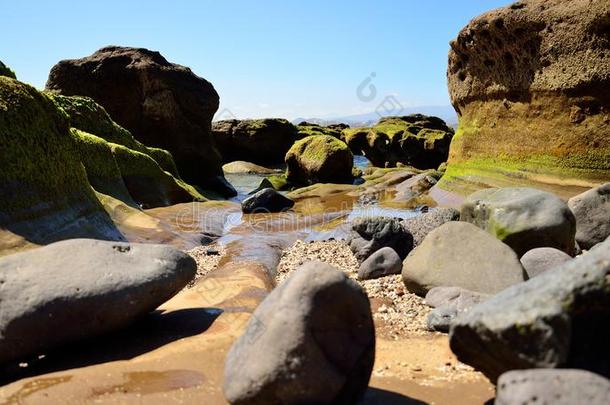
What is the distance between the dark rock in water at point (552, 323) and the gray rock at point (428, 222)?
616cm

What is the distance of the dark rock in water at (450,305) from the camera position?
211 inches

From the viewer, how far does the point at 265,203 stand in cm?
1706

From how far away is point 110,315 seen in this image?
184 inches

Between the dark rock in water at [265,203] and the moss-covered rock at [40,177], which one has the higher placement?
the moss-covered rock at [40,177]

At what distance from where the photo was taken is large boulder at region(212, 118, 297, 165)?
4088 centimetres

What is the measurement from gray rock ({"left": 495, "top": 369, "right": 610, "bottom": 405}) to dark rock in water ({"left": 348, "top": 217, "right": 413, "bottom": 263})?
6.05 meters

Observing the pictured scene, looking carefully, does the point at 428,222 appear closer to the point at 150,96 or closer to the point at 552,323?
the point at 552,323

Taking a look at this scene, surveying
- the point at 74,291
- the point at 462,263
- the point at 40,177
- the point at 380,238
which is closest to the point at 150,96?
the point at 40,177

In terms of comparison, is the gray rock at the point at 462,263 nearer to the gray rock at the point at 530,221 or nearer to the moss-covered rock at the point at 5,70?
the gray rock at the point at 530,221

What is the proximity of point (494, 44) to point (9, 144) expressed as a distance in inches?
441

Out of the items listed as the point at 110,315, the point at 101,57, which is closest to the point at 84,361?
the point at 110,315

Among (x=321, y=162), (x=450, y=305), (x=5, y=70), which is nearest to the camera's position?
(x=450, y=305)

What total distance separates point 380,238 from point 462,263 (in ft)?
8.24

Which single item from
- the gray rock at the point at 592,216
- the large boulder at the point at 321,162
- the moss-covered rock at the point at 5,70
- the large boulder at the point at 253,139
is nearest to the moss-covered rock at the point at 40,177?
the moss-covered rock at the point at 5,70
